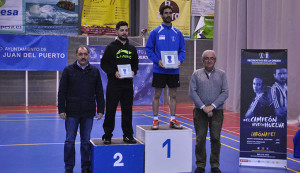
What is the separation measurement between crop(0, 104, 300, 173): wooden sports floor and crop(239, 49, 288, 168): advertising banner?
29cm

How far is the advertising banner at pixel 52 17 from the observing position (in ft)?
43.5

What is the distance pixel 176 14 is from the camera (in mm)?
14344

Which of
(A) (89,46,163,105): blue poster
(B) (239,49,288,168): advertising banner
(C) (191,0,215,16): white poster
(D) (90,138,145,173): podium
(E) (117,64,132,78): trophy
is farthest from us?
(C) (191,0,215,16): white poster

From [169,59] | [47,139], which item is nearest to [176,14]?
[47,139]

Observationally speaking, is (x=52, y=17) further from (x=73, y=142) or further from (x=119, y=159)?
(x=119, y=159)

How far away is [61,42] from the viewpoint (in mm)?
13156

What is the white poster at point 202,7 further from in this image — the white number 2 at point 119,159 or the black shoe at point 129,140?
the white number 2 at point 119,159

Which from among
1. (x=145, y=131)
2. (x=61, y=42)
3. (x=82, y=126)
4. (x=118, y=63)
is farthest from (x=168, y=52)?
(x=61, y=42)

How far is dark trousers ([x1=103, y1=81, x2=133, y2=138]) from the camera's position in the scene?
5.12m

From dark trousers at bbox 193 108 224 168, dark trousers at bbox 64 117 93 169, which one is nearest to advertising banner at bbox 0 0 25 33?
dark trousers at bbox 64 117 93 169

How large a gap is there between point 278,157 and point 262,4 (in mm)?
6560

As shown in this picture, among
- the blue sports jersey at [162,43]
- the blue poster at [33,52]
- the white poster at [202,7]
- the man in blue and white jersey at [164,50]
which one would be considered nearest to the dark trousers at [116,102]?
the man in blue and white jersey at [164,50]

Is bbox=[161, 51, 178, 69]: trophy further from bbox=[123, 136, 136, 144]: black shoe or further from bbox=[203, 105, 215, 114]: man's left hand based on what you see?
bbox=[123, 136, 136, 144]: black shoe

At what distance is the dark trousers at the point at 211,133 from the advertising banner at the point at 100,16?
30.4 feet
